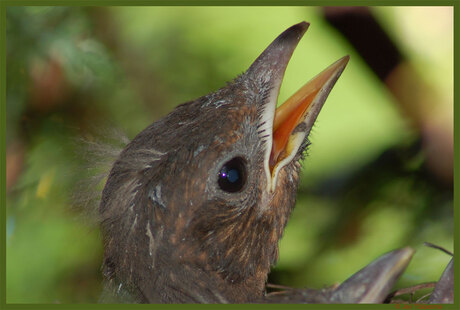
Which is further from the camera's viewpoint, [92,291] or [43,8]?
[92,291]

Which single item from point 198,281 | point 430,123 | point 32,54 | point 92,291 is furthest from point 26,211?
point 430,123

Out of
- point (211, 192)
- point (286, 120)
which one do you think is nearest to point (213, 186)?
point (211, 192)

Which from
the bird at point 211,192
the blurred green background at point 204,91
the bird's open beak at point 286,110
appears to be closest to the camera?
the bird at point 211,192

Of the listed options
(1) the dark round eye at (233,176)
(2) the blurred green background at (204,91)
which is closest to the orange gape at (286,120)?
(1) the dark round eye at (233,176)

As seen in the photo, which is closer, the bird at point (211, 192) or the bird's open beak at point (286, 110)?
the bird at point (211, 192)

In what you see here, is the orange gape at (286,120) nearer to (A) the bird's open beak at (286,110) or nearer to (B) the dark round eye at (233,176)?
(A) the bird's open beak at (286,110)

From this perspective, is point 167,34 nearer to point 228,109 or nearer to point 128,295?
point 228,109

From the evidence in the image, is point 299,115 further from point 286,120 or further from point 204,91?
point 204,91
